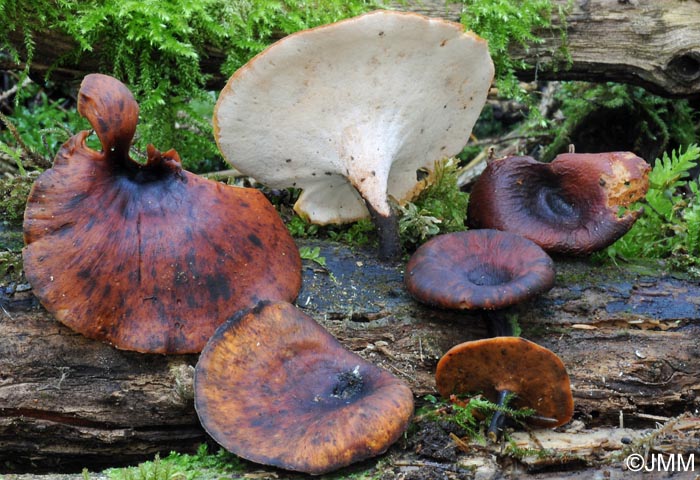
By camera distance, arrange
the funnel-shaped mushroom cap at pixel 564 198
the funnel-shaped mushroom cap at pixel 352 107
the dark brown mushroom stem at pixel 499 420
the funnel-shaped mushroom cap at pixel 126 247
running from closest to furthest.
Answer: the dark brown mushroom stem at pixel 499 420 < the funnel-shaped mushroom cap at pixel 126 247 < the funnel-shaped mushroom cap at pixel 352 107 < the funnel-shaped mushroom cap at pixel 564 198

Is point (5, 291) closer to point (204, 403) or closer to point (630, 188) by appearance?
point (204, 403)

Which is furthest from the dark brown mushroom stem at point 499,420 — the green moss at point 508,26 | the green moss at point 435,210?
the green moss at point 508,26

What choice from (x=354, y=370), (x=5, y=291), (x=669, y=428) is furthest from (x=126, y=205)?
(x=669, y=428)

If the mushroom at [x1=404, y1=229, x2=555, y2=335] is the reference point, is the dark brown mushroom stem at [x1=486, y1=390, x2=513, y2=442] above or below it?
below

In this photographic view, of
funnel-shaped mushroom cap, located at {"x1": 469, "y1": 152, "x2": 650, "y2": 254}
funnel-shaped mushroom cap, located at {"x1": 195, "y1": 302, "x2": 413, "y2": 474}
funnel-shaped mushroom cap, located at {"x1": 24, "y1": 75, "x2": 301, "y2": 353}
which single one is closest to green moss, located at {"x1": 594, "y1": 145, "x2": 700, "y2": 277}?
funnel-shaped mushroom cap, located at {"x1": 469, "y1": 152, "x2": 650, "y2": 254}

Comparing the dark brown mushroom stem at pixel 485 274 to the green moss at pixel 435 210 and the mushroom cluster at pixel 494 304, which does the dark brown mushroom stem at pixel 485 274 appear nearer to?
the mushroom cluster at pixel 494 304

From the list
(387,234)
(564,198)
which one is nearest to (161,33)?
(387,234)

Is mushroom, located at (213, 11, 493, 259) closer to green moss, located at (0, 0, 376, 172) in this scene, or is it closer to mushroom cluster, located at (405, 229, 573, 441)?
mushroom cluster, located at (405, 229, 573, 441)
